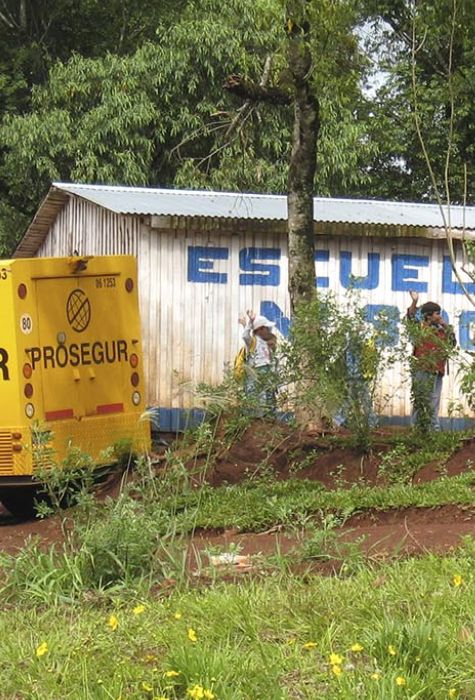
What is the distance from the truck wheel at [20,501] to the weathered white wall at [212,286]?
4.27 metres

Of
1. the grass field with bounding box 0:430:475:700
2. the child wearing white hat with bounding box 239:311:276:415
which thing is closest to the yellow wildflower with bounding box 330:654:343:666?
the grass field with bounding box 0:430:475:700

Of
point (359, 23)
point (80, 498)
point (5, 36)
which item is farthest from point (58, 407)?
point (5, 36)

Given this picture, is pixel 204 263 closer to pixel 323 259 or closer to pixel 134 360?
pixel 323 259

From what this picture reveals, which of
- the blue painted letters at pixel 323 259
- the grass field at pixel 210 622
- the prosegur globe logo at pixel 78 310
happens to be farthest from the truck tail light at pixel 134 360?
the blue painted letters at pixel 323 259

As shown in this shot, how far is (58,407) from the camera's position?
10.4m

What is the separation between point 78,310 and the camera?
10750mm

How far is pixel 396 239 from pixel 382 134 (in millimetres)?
9191

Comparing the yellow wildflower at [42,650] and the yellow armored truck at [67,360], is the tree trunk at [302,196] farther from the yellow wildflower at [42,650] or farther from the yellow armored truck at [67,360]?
the yellow wildflower at [42,650]

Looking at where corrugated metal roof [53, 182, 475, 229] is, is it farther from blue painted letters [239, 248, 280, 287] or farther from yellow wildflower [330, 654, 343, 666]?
yellow wildflower [330, 654, 343, 666]

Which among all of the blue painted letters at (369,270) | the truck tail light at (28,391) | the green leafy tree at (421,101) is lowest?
the truck tail light at (28,391)

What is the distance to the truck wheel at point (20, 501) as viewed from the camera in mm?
10391

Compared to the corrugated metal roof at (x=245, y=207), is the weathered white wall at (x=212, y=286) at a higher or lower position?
lower

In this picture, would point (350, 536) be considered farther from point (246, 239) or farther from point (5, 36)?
point (5, 36)

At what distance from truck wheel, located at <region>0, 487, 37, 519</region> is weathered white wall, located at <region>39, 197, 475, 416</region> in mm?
4270
